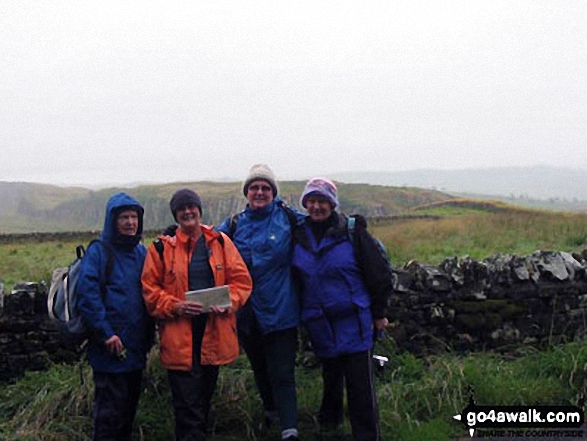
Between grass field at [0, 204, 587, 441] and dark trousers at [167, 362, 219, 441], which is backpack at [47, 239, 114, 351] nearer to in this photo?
dark trousers at [167, 362, 219, 441]

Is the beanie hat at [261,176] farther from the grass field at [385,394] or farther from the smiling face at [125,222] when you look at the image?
the grass field at [385,394]

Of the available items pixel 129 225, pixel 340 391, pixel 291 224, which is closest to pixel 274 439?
pixel 340 391

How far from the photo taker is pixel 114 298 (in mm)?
3926

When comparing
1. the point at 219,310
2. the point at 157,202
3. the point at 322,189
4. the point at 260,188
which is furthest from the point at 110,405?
the point at 157,202

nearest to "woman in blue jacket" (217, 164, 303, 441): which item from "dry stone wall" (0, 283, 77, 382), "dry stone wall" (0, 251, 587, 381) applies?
"dry stone wall" (0, 251, 587, 381)

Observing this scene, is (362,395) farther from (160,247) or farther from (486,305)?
(486,305)

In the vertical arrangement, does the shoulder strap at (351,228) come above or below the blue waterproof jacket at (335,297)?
above

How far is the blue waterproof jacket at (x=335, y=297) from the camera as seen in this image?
4086mm

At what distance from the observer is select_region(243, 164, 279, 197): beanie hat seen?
4.29m

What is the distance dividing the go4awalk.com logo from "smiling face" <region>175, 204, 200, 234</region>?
8.53 feet

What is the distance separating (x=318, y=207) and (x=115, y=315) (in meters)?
1.63

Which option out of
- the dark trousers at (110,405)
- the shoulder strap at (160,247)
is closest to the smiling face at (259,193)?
the shoulder strap at (160,247)

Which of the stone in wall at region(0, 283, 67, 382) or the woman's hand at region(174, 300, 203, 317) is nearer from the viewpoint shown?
the woman's hand at region(174, 300, 203, 317)

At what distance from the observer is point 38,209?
330ft
